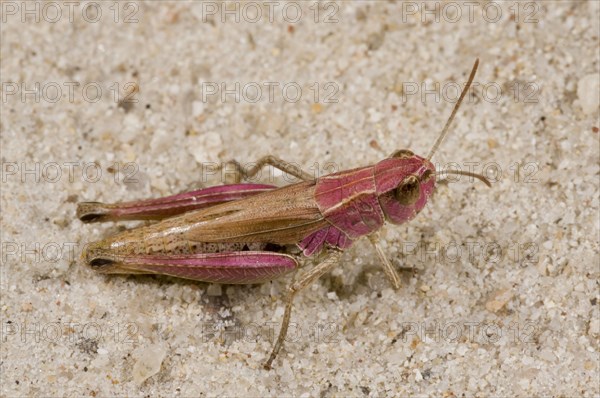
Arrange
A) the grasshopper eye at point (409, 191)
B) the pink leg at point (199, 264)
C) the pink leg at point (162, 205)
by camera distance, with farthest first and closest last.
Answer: the pink leg at point (162, 205) → the pink leg at point (199, 264) → the grasshopper eye at point (409, 191)

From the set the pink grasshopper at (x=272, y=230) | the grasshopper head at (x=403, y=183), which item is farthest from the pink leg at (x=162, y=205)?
the grasshopper head at (x=403, y=183)

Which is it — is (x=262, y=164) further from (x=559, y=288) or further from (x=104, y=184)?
(x=559, y=288)

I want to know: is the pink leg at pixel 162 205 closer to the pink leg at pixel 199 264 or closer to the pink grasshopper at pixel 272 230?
the pink grasshopper at pixel 272 230

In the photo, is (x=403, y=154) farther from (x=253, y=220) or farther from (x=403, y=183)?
(x=253, y=220)

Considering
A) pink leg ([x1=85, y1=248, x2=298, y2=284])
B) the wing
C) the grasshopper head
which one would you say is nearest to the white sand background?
pink leg ([x1=85, y1=248, x2=298, y2=284])

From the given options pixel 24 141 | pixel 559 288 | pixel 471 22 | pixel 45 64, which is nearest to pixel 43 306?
pixel 24 141

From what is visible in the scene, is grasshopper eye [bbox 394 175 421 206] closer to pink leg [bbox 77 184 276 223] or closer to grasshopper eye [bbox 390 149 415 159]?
grasshopper eye [bbox 390 149 415 159]
